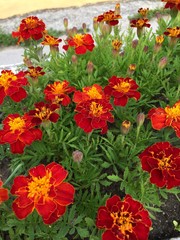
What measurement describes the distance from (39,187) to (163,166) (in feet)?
1.17

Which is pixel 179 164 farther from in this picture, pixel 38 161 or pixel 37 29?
pixel 37 29

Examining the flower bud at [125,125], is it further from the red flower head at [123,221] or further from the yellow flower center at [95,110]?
the red flower head at [123,221]

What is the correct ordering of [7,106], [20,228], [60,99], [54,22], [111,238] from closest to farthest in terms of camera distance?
1. [111,238]
2. [20,228]
3. [60,99]
4. [7,106]
5. [54,22]

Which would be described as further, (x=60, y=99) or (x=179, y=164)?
(x=60, y=99)

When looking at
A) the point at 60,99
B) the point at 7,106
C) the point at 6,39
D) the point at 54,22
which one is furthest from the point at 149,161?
the point at 54,22

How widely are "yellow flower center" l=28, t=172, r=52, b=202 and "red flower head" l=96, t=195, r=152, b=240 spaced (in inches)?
6.3

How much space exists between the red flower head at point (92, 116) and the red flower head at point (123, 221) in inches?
11.7

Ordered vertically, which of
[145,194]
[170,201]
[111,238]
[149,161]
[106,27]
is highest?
[106,27]

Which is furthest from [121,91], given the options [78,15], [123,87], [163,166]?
[78,15]

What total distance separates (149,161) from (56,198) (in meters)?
0.28

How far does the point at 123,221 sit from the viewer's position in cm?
88

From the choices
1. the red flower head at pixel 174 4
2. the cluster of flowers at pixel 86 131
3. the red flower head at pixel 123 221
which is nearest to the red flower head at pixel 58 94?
the cluster of flowers at pixel 86 131

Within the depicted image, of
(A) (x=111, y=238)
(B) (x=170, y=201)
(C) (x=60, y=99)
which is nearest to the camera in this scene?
(A) (x=111, y=238)

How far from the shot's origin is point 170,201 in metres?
1.39
